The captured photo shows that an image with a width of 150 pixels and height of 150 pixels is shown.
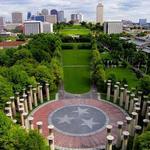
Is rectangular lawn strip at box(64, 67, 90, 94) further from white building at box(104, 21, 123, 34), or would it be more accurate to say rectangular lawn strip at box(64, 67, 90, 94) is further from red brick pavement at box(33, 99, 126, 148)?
white building at box(104, 21, 123, 34)

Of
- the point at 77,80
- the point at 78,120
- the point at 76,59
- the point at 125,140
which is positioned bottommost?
the point at 78,120

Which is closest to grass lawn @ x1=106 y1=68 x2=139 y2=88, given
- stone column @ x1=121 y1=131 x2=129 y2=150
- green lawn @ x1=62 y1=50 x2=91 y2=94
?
green lawn @ x1=62 y1=50 x2=91 y2=94

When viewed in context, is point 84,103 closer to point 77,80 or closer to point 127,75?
point 77,80

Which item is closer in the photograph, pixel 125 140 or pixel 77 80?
pixel 125 140

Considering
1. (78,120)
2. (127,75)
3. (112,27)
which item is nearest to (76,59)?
(127,75)

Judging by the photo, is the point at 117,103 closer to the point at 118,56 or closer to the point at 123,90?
the point at 123,90
